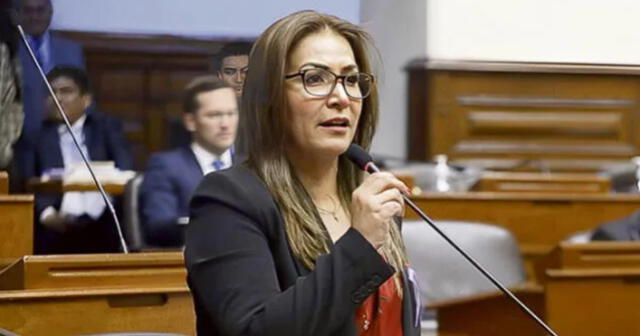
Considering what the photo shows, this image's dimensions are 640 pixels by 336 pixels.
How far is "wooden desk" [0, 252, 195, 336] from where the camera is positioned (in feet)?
6.35

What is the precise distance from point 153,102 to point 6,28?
2.18 m

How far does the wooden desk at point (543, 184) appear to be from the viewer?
3.63 meters

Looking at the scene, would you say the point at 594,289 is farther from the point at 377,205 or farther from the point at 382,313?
the point at 377,205

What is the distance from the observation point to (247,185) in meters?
1.23

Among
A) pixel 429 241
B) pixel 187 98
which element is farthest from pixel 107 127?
pixel 429 241

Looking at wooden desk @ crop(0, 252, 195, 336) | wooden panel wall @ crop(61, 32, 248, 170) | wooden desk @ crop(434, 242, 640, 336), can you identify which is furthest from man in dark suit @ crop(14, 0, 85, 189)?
wooden panel wall @ crop(61, 32, 248, 170)

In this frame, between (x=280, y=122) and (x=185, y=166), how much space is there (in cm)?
170

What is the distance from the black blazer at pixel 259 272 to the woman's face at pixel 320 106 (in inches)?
2.7

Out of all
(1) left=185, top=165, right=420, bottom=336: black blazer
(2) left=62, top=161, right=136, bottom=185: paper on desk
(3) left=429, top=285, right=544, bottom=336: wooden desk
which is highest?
(1) left=185, top=165, right=420, bottom=336: black blazer

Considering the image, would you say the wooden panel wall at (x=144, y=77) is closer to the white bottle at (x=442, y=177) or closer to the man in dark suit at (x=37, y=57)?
the white bottle at (x=442, y=177)

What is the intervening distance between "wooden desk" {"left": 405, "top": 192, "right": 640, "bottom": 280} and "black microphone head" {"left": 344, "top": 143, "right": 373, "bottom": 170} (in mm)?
1848

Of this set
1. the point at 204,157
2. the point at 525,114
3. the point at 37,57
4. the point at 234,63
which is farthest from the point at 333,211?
the point at 525,114

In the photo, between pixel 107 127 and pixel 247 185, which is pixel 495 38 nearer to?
pixel 107 127

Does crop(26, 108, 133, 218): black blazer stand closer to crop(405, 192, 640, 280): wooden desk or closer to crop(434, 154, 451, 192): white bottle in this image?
crop(405, 192, 640, 280): wooden desk
